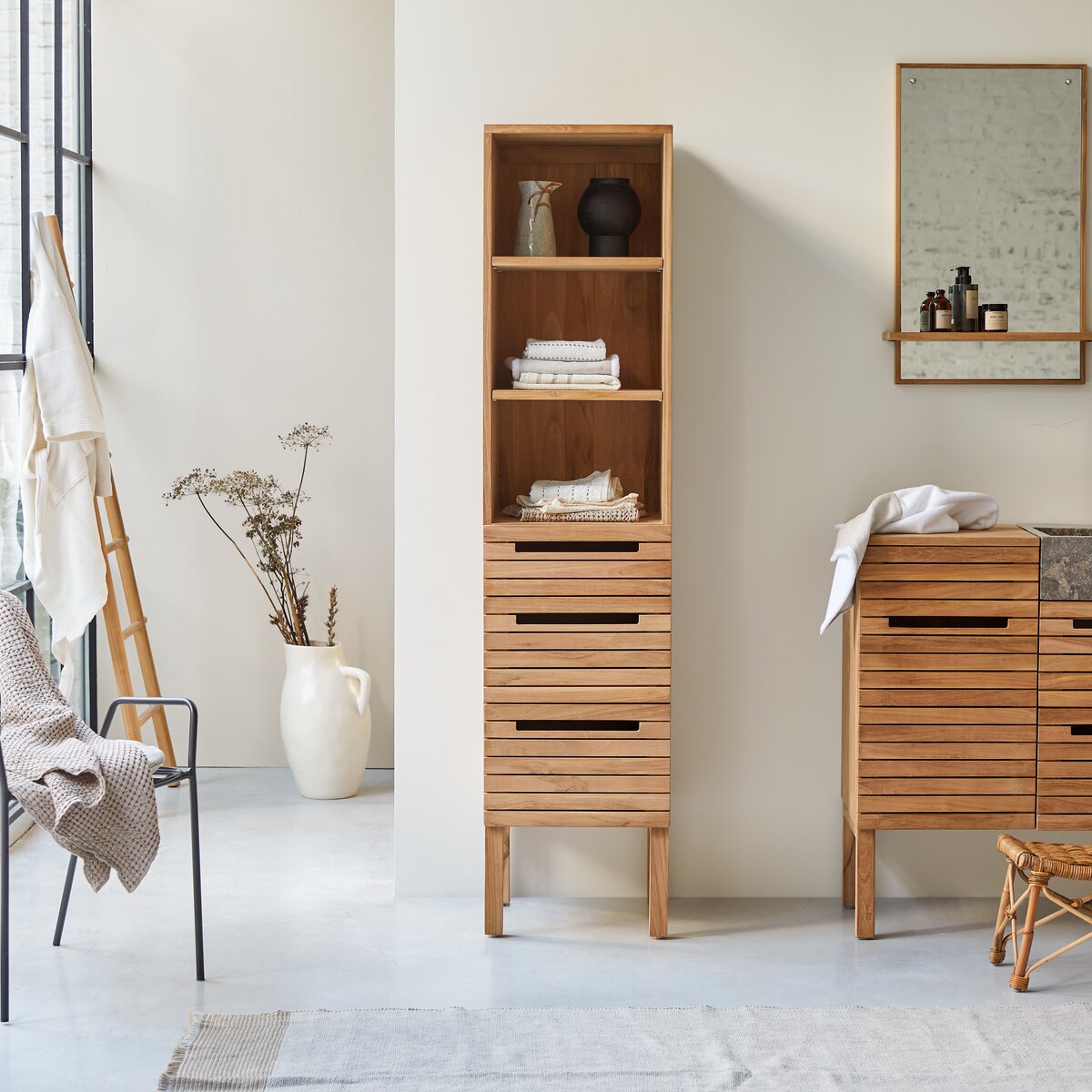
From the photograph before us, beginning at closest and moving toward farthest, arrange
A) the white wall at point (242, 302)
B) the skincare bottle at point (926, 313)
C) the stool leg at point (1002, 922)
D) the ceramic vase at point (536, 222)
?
the stool leg at point (1002, 922), the ceramic vase at point (536, 222), the skincare bottle at point (926, 313), the white wall at point (242, 302)

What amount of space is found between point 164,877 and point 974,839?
2.30 metres

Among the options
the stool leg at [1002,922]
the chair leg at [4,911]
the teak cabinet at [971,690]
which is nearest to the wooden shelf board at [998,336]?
the teak cabinet at [971,690]

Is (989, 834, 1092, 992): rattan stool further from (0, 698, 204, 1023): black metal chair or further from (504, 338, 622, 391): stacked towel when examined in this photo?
(0, 698, 204, 1023): black metal chair

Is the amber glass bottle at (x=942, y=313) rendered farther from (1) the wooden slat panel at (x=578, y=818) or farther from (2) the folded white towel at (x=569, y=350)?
(1) the wooden slat panel at (x=578, y=818)

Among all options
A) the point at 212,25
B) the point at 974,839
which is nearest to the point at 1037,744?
the point at 974,839

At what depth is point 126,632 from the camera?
4.43m

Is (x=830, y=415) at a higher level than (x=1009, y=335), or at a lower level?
lower

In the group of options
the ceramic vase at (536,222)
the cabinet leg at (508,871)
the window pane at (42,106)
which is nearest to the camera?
the ceramic vase at (536,222)

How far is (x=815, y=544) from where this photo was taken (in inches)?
133

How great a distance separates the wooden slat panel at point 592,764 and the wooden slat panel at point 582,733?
54 millimetres

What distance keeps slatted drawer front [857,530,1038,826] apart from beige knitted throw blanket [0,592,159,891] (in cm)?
172

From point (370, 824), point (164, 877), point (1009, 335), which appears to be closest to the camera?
point (1009, 335)

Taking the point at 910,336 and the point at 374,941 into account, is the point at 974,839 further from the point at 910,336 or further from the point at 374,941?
the point at 374,941

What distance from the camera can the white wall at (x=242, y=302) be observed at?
454cm
